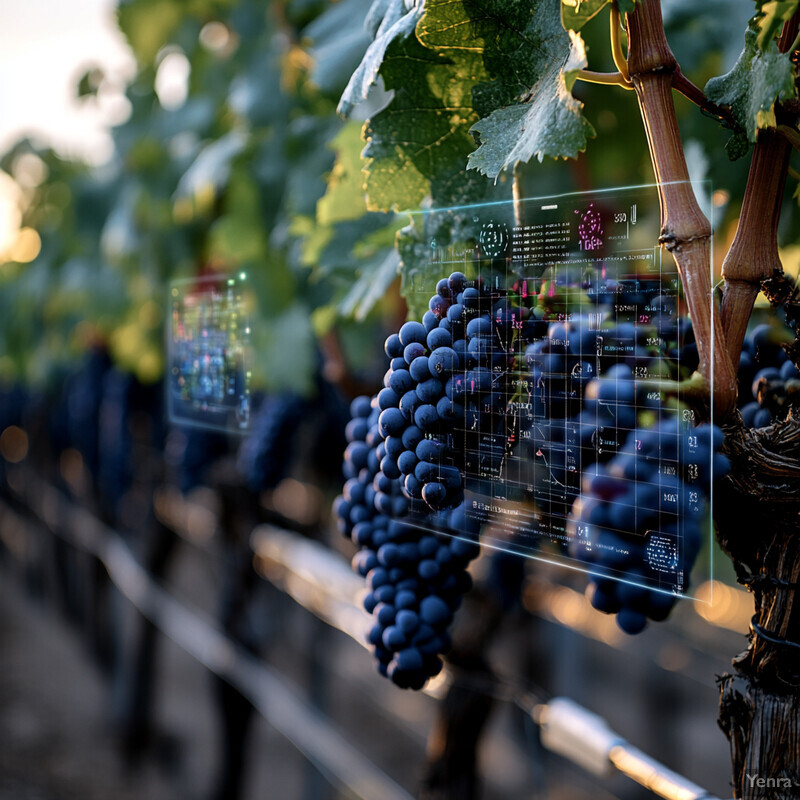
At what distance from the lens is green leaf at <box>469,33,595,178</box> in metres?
0.46

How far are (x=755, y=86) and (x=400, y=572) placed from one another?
18.5 inches

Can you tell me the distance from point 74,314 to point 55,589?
338 centimetres

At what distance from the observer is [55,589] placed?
241 inches

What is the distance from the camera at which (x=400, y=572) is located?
715mm

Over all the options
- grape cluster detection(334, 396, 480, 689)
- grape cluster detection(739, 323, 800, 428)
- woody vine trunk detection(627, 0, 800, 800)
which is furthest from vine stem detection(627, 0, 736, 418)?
grape cluster detection(334, 396, 480, 689)

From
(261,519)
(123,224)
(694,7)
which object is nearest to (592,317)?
(694,7)

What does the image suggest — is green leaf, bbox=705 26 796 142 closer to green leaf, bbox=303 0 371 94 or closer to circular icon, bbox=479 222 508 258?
circular icon, bbox=479 222 508 258

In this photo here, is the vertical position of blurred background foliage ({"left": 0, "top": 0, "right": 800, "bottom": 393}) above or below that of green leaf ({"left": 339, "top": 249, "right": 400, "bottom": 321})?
above

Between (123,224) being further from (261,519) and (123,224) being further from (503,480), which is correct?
(503,480)

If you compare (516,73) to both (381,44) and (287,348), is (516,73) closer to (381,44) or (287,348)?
(381,44)
